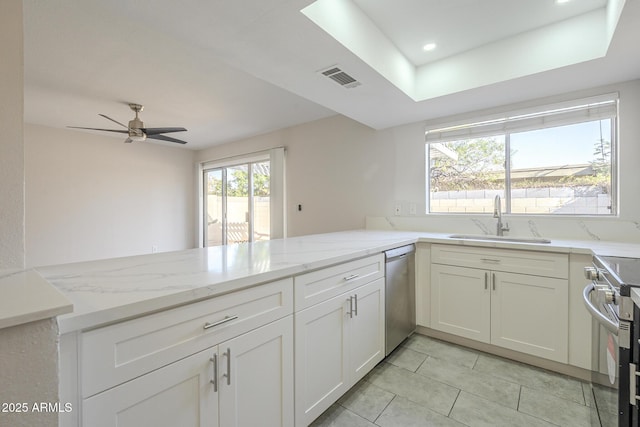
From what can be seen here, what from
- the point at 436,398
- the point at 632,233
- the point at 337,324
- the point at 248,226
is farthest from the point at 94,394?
the point at 248,226

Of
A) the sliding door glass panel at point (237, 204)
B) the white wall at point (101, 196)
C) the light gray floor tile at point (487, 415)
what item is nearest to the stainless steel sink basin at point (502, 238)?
the light gray floor tile at point (487, 415)

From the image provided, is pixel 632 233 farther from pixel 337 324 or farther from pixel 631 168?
pixel 337 324

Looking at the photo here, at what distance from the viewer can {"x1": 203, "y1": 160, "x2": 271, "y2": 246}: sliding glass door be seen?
475 centimetres

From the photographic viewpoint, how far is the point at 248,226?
16.3 ft

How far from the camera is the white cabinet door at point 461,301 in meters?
2.13

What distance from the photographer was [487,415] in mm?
1534

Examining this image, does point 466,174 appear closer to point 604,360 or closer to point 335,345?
point 604,360

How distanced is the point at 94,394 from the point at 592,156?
3.31 metres

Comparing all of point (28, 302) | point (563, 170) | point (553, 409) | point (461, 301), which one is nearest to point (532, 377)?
point (553, 409)

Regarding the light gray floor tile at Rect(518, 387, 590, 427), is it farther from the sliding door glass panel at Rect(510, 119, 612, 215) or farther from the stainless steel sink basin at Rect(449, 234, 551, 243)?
the sliding door glass panel at Rect(510, 119, 612, 215)

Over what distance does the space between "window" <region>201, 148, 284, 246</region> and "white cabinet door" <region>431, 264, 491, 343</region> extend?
2528 millimetres

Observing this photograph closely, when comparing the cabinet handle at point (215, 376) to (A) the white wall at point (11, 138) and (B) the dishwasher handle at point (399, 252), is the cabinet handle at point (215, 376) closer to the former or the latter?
(A) the white wall at point (11, 138)

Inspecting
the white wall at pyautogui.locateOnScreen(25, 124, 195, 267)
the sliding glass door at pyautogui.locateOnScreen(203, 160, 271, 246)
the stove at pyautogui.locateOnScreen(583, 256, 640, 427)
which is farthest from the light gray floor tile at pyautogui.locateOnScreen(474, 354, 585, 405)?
the white wall at pyautogui.locateOnScreen(25, 124, 195, 267)

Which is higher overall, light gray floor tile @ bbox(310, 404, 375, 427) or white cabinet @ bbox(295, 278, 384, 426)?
white cabinet @ bbox(295, 278, 384, 426)
